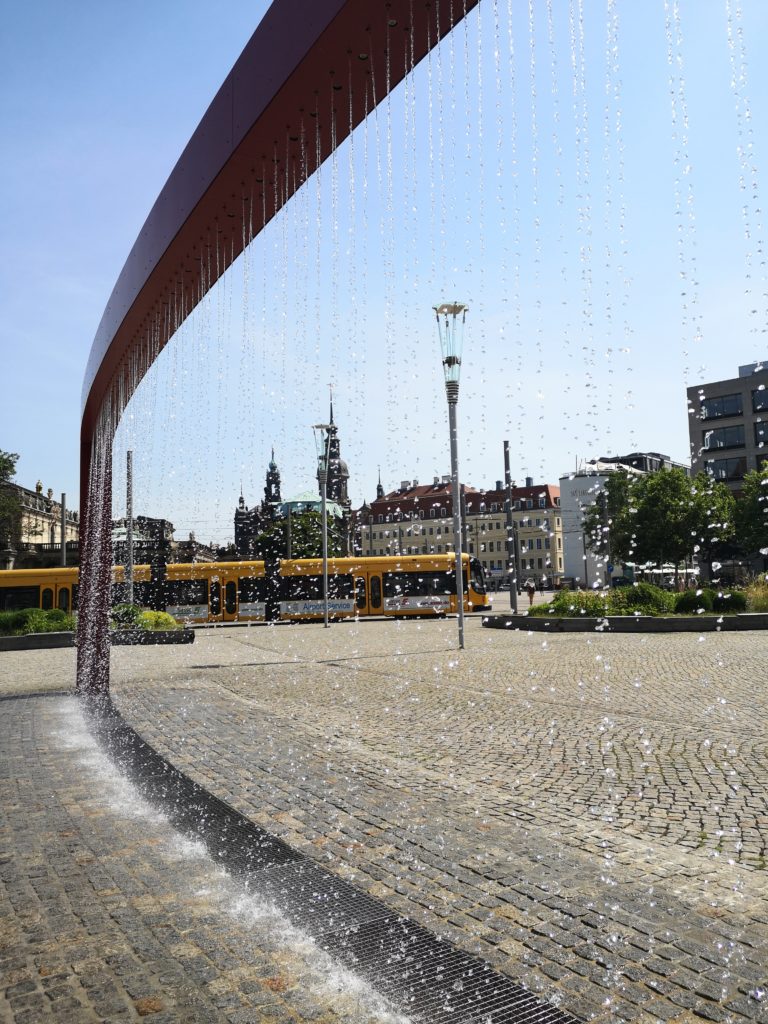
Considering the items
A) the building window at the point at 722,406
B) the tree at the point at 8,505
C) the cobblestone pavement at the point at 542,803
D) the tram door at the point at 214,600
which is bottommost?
the cobblestone pavement at the point at 542,803

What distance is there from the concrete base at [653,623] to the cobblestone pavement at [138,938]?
1927 cm

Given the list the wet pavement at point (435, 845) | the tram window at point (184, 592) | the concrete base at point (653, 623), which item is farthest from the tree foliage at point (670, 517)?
the wet pavement at point (435, 845)

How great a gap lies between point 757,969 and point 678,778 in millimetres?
3379

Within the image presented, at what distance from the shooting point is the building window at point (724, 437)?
251ft

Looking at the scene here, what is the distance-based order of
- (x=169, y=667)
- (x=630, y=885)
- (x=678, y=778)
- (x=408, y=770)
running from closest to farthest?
(x=630, y=885) → (x=678, y=778) → (x=408, y=770) → (x=169, y=667)

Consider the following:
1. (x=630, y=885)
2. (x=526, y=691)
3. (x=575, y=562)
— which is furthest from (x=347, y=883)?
(x=575, y=562)

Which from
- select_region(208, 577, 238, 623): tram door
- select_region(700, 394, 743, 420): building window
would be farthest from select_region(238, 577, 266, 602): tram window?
select_region(700, 394, 743, 420): building window

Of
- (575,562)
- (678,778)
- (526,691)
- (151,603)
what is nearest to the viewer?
(678,778)

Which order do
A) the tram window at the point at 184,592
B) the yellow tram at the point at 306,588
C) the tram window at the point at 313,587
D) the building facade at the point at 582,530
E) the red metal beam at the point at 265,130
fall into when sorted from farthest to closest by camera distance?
1. the building facade at the point at 582,530
2. the tram window at the point at 313,587
3. the yellow tram at the point at 306,588
4. the tram window at the point at 184,592
5. the red metal beam at the point at 265,130

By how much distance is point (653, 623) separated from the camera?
22.9 metres

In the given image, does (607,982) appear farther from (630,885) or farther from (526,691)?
(526,691)

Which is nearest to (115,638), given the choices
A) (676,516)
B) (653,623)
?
(653,623)

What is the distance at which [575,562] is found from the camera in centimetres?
10125

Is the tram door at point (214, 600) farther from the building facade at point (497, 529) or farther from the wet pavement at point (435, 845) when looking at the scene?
the building facade at point (497, 529)
